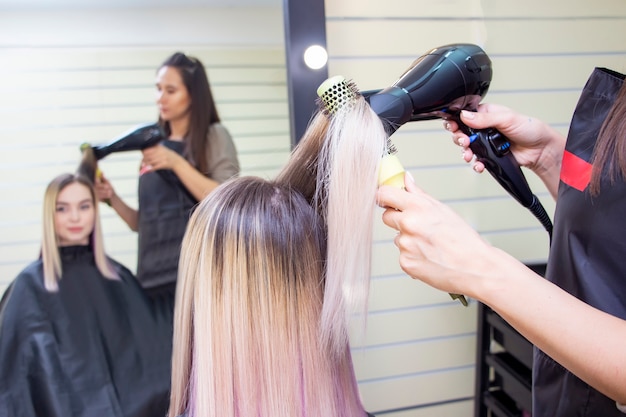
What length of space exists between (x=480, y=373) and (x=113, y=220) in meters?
1.32

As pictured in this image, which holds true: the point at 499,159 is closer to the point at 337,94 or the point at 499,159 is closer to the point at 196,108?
the point at 337,94

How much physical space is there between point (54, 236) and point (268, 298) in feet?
2.25

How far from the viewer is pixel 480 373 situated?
1.67 metres

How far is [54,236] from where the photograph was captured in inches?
46.5

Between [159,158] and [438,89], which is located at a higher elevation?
[438,89]

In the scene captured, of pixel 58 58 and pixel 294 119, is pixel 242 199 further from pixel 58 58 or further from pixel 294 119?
pixel 58 58

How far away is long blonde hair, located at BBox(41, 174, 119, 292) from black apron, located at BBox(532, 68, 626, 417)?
1.07 m

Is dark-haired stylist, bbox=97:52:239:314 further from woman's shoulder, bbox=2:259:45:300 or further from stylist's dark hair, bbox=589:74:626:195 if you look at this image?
stylist's dark hair, bbox=589:74:626:195

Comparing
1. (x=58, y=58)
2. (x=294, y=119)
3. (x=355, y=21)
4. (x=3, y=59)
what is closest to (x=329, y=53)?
(x=355, y=21)

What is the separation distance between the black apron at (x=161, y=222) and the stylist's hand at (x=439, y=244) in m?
0.77

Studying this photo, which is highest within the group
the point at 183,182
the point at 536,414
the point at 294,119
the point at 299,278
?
the point at 294,119

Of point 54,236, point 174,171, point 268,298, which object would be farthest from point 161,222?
point 268,298

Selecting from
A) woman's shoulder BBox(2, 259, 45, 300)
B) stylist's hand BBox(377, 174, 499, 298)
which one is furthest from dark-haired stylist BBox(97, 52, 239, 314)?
stylist's hand BBox(377, 174, 499, 298)

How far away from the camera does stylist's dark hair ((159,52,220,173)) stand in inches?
48.1
